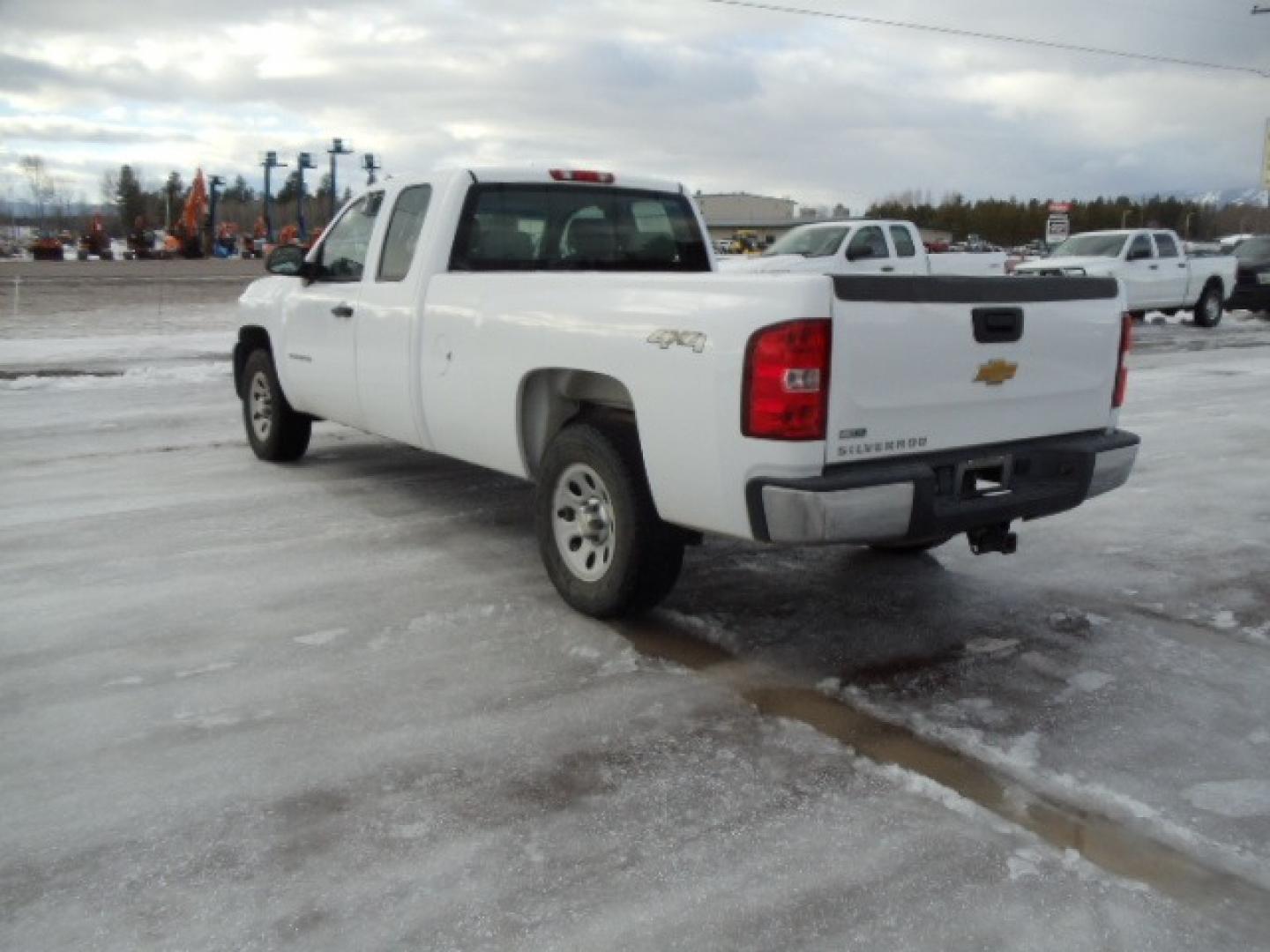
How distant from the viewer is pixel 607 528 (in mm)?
4668

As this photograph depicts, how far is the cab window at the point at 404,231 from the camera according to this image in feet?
19.6

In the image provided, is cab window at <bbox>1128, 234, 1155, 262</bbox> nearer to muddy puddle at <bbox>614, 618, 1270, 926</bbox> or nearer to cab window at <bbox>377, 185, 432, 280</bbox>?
cab window at <bbox>377, 185, 432, 280</bbox>

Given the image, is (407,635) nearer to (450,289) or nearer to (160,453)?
(450,289)

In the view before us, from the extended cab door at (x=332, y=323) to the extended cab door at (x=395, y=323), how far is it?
143 millimetres

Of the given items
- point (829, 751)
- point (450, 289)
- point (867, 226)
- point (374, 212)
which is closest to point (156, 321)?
point (867, 226)

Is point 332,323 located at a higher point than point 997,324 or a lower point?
lower

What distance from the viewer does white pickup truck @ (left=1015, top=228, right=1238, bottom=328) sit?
2105 cm

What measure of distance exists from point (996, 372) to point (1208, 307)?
2107cm

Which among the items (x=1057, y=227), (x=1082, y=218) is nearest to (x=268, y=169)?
(x=1057, y=227)

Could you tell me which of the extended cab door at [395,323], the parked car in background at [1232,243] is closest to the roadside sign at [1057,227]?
the parked car in background at [1232,243]

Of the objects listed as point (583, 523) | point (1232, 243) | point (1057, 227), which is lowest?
point (583, 523)

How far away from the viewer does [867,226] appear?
64.4ft

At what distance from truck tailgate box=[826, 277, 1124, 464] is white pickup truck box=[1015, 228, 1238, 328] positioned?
16.8 metres

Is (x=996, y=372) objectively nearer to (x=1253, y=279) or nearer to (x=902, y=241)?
(x=902, y=241)
